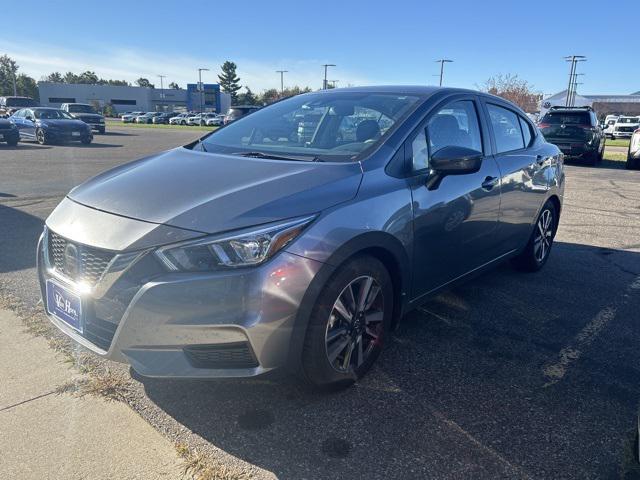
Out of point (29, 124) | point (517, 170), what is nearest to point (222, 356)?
point (517, 170)

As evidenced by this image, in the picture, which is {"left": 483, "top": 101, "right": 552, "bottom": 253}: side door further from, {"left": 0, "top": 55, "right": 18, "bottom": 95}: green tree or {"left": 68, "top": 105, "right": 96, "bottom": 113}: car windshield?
{"left": 0, "top": 55, "right": 18, "bottom": 95}: green tree

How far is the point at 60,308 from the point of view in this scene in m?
2.58

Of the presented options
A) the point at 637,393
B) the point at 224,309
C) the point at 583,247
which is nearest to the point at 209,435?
the point at 224,309

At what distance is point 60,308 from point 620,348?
11.5 feet

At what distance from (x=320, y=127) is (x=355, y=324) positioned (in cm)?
143

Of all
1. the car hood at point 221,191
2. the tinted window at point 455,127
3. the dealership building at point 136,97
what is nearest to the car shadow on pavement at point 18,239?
the car hood at point 221,191

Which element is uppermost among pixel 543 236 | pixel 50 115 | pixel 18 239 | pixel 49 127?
pixel 50 115

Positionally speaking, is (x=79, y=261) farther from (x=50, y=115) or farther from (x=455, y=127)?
(x=50, y=115)

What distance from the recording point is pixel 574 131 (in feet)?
50.1

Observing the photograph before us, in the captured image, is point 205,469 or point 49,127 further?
point 49,127

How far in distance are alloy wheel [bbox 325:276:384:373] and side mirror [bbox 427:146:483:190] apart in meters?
0.78

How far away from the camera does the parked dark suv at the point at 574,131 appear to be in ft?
49.8

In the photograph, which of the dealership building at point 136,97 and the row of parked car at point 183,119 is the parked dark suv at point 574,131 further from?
the dealership building at point 136,97

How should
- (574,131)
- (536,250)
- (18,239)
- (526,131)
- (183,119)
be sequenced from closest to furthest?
(526,131) → (536,250) → (18,239) → (574,131) → (183,119)
